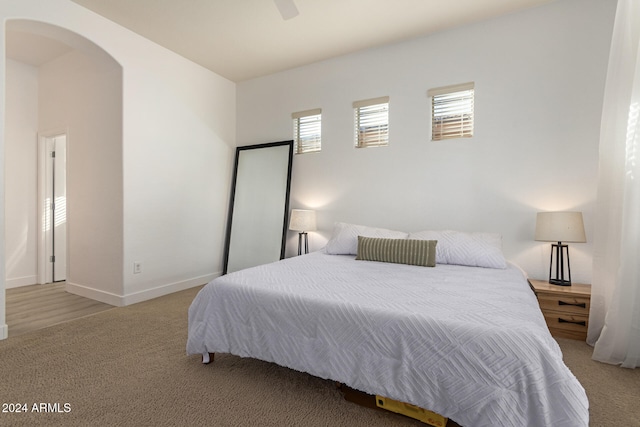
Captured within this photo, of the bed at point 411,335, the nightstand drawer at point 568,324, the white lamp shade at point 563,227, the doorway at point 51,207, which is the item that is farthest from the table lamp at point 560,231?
the doorway at point 51,207

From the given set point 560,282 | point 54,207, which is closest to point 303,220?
point 560,282

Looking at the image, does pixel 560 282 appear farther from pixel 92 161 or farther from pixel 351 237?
pixel 92 161

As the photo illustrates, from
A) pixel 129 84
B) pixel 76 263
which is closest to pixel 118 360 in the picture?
pixel 76 263

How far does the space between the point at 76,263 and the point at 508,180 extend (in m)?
4.91

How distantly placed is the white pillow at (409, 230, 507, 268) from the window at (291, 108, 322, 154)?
1.98m

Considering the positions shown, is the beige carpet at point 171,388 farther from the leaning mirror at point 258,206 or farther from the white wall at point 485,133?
the leaning mirror at point 258,206

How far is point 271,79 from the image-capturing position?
4.32m

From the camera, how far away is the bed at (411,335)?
46.9 inches

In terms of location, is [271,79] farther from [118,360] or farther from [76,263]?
[118,360]

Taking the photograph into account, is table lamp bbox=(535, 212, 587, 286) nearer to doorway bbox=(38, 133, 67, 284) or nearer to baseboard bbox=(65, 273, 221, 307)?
baseboard bbox=(65, 273, 221, 307)

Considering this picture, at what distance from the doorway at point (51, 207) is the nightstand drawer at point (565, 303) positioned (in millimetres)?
5726

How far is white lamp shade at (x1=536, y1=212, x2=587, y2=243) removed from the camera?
8.14ft

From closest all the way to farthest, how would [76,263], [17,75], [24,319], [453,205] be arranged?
1. [24,319]
2. [453,205]
3. [76,263]
4. [17,75]

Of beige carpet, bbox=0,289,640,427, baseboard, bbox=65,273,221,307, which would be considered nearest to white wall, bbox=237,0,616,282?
beige carpet, bbox=0,289,640,427
